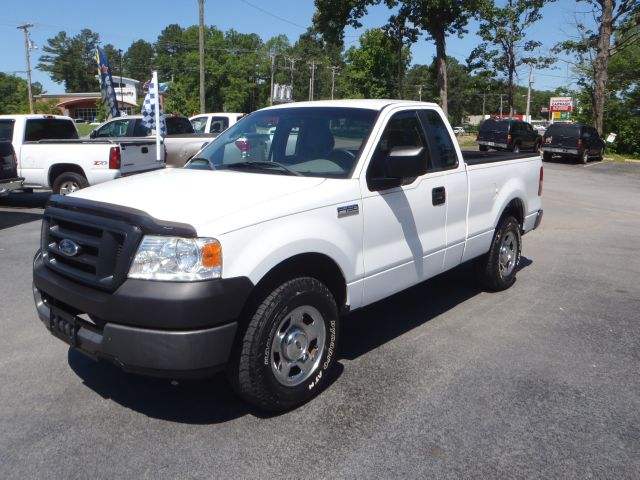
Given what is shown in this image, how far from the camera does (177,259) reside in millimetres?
3062

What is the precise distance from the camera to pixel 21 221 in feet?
34.7

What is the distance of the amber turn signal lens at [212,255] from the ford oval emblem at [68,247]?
0.85 meters

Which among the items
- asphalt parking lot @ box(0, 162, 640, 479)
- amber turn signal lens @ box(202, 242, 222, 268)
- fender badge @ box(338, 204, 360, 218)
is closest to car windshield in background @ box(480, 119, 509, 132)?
asphalt parking lot @ box(0, 162, 640, 479)

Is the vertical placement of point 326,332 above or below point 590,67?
below

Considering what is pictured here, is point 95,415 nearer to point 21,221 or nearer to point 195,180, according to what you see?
point 195,180

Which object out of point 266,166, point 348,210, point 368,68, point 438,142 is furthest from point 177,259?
point 368,68

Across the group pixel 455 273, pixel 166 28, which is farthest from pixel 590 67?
pixel 166 28

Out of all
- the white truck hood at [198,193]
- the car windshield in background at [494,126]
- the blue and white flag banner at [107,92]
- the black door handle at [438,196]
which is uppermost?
the blue and white flag banner at [107,92]

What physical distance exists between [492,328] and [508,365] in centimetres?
84

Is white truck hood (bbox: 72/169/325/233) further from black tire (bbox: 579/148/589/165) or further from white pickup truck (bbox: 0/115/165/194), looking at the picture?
black tire (bbox: 579/148/589/165)

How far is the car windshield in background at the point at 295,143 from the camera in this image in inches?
166

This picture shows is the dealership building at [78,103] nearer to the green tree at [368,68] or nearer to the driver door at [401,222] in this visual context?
the green tree at [368,68]

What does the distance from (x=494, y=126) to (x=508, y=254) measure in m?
22.7

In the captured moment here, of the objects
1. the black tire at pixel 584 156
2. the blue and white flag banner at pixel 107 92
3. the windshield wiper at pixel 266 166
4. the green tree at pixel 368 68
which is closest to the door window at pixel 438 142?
the windshield wiper at pixel 266 166
